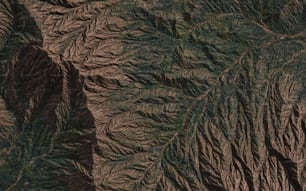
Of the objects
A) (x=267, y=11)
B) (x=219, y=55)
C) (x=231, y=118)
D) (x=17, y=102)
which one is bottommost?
(x=17, y=102)

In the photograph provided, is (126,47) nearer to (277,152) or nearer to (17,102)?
(17,102)

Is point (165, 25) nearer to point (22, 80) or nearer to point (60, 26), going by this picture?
point (60, 26)

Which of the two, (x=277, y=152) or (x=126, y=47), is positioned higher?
(x=126, y=47)

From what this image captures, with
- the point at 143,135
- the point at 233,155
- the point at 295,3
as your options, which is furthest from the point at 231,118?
the point at 295,3

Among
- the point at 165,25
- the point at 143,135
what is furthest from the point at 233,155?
the point at 165,25

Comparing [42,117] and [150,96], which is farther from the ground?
[150,96]

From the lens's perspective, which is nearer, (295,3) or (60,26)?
(60,26)
